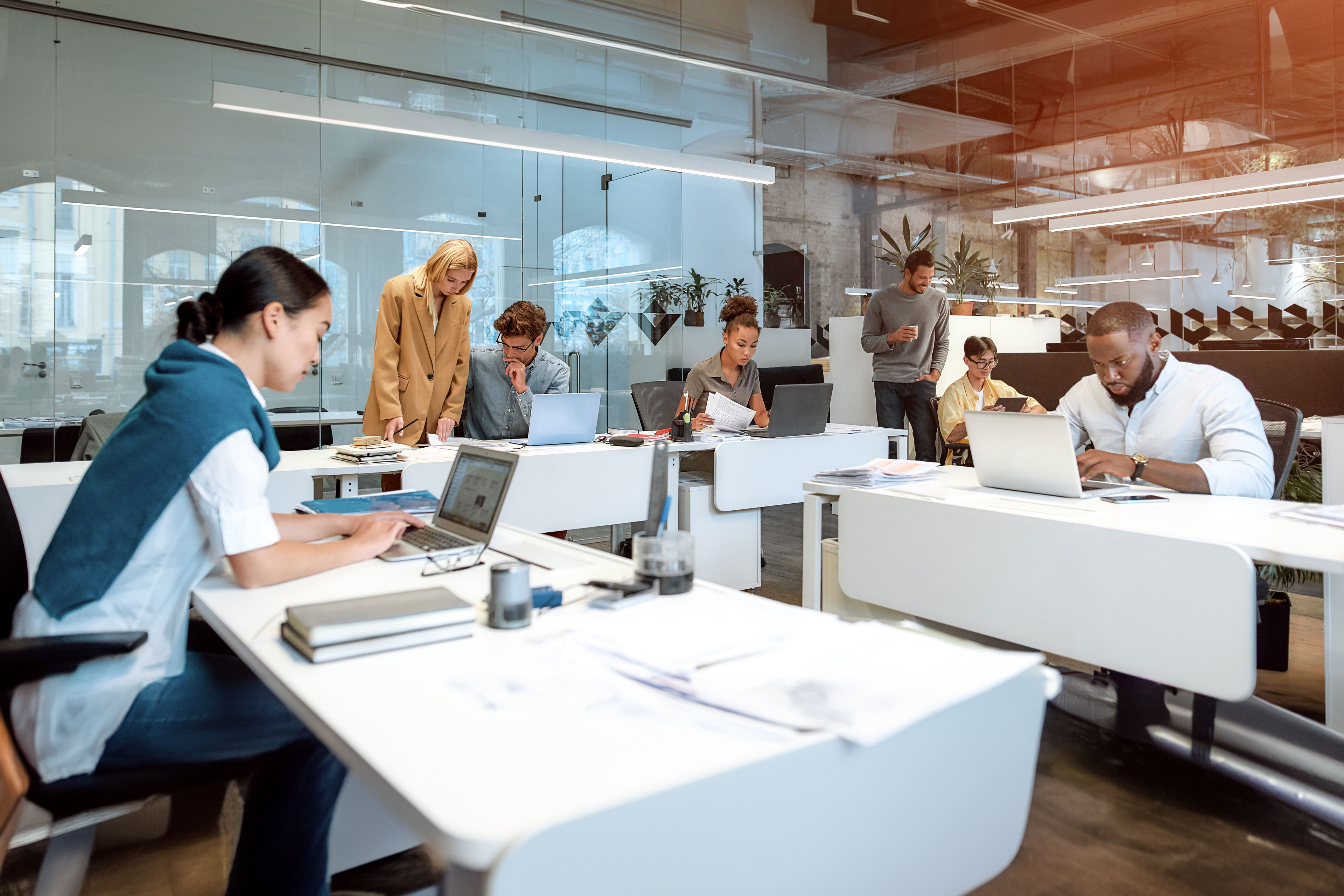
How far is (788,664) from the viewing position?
A: 114cm

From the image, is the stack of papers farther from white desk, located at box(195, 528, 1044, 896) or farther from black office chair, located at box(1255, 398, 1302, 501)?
white desk, located at box(195, 528, 1044, 896)

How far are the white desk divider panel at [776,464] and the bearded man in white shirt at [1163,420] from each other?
1.33 meters

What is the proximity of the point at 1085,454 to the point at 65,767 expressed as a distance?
2.56 m

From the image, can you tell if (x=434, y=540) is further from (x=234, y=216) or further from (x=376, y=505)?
(x=234, y=216)

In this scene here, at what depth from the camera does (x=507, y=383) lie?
14.3 feet

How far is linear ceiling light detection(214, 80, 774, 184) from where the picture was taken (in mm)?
4324

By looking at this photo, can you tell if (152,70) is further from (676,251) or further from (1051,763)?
(1051,763)

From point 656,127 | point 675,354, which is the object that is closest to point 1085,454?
point 675,354

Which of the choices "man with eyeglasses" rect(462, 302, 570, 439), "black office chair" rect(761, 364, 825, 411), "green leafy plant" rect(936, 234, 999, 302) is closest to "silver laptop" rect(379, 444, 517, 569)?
"man with eyeglasses" rect(462, 302, 570, 439)

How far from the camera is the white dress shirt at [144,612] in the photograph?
53.2 inches

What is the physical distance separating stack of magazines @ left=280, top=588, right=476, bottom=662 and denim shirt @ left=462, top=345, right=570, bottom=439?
2.98 meters

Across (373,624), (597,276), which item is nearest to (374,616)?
(373,624)

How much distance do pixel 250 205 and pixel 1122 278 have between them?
8.70m

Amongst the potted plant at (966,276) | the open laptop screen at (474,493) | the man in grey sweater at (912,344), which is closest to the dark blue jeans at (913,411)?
the man in grey sweater at (912,344)
